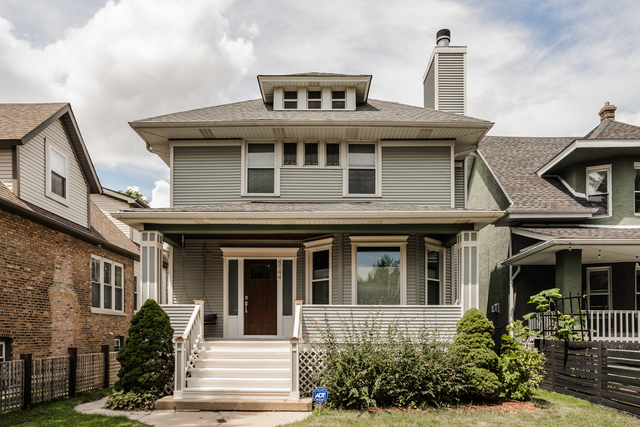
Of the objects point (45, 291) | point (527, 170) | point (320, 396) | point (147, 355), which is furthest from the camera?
point (527, 170)

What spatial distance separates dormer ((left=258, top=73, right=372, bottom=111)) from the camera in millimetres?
13766

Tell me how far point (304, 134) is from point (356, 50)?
4189 mm

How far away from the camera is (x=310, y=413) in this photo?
8461mm

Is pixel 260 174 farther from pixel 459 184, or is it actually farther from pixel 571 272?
pixel 571 272

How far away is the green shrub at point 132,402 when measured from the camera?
873 cm

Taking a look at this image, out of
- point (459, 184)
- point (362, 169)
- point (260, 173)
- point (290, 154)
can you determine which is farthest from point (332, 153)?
point (459, 184)

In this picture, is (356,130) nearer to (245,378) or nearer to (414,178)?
(414,178)

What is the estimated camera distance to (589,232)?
40.0ft

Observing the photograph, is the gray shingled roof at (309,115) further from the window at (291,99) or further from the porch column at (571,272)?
the porch column at (571,272)

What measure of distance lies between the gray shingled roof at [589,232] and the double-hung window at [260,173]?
6892 mm

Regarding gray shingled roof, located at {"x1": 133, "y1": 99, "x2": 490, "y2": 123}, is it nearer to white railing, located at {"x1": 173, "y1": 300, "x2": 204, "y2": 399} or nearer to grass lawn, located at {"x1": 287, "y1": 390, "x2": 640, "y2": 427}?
white railing, located at {"x1": 173, "y1": 300, "x2": 204, "y2": 399}

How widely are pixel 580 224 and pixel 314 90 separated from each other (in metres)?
8.37

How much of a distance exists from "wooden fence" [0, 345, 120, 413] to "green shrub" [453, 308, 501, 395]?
312 inches

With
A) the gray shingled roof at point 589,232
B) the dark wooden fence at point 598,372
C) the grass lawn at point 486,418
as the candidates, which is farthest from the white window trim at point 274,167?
the dark wooden fence at point 598,372
